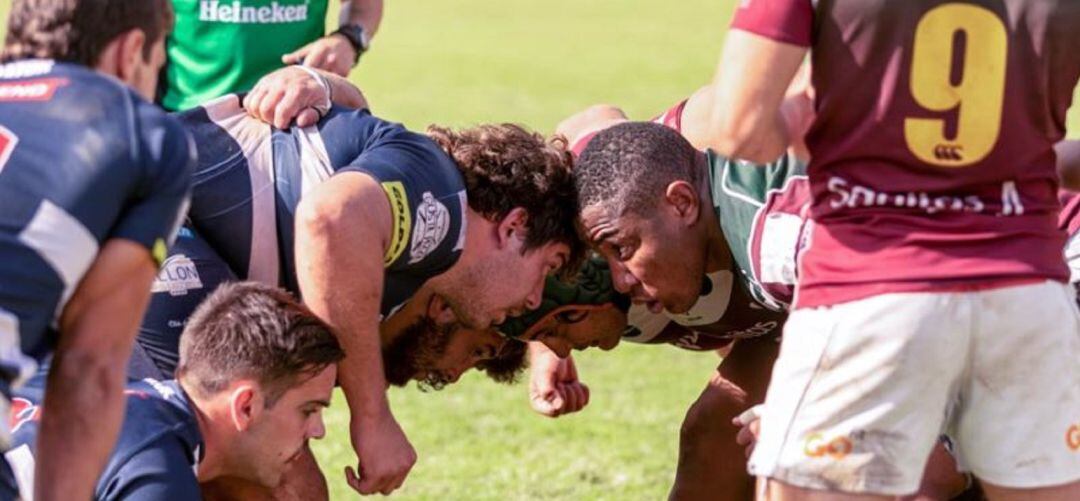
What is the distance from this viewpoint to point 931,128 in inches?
148

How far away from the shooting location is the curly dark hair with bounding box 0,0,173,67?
352 cm

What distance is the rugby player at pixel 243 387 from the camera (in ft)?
14.7

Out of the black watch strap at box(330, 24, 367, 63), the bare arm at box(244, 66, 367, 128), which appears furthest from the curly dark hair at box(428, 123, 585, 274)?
the black watch strap at box(330, 24, 367, 63)

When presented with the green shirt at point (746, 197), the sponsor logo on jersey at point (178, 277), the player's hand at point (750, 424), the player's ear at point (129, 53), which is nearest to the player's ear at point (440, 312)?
the sponsor logo on jersey at point (178, 277)

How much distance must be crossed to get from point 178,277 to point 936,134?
219 cm

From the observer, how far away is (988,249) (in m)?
3.80

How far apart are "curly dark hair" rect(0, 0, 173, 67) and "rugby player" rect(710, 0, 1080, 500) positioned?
1.14 m

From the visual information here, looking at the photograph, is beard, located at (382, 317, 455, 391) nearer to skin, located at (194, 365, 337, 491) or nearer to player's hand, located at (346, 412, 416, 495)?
player's hand, located at (346, 412, 416, 495)

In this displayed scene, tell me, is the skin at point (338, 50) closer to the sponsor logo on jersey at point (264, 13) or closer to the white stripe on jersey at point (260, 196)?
the sponsor logo on jersey at point (264, 13)

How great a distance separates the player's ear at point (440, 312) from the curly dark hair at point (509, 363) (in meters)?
0.33

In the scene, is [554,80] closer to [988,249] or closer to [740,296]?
[740,296]

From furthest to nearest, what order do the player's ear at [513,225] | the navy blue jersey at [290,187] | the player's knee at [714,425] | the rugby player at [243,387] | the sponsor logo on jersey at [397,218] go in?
the player's knee at [714,425]
the player's ear at [513,225]
the navy blue jersey at [290,187]
the sponsor logo on jersey at [397,218]
the rugby player at [243,387]

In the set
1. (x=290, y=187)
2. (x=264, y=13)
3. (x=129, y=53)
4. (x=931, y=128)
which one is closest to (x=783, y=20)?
(x=931, y=128)

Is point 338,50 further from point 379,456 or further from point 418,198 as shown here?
point 379,456
